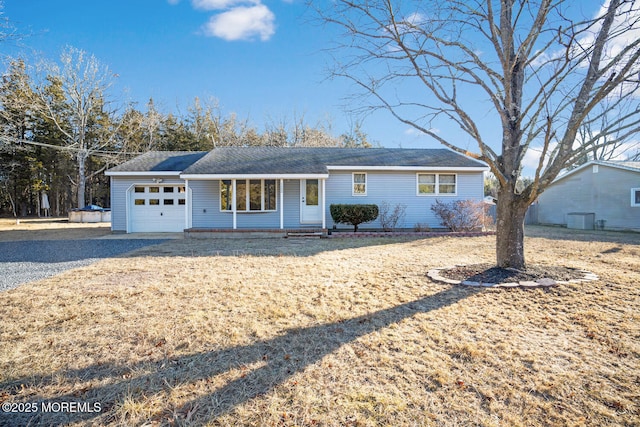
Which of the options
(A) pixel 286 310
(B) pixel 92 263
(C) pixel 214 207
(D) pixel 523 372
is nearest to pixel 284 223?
(C) pixel 214 207

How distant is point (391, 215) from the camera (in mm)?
13516

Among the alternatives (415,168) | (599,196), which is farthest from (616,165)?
(415,168)

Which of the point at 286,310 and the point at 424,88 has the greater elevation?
the point at 424,88

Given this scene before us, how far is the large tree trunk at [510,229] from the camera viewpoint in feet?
17.6

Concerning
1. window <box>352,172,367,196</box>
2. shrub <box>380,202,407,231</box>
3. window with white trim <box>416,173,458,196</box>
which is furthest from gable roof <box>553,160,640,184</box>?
window <box>352,172,367,196</box>

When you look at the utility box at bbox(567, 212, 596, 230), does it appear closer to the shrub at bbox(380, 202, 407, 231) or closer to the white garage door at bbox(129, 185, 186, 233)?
the shrub at bbox(380, 202, 407, 231)

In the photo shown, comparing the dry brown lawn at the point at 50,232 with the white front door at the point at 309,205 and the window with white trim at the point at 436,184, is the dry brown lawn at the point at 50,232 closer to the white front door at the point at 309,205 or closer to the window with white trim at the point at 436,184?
the white front door at the point at 309,205

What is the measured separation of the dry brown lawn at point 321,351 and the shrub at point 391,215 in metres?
7.86

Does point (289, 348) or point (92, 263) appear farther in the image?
point (92, 263)

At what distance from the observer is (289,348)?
2977 mm

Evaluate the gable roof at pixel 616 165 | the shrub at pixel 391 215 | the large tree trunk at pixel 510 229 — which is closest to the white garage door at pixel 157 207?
the shrub at pixel 391 215

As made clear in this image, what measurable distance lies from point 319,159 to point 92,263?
948 centimetres

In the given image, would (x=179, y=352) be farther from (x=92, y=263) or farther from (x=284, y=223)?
(x=284, y=223)

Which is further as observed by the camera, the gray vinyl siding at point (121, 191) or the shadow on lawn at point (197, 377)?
the gray vinyl siding at point (121, 191)
